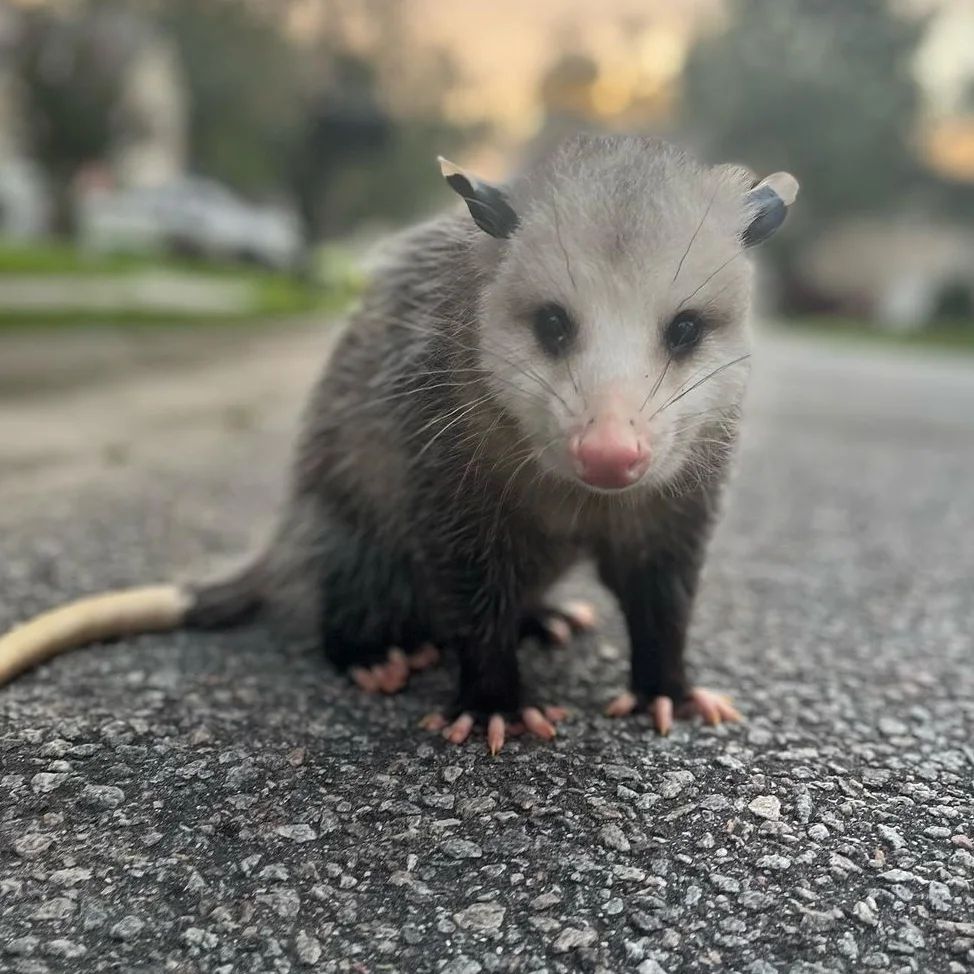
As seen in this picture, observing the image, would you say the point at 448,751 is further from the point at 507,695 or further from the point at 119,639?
the point at 119,639

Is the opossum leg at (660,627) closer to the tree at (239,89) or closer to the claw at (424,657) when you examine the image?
the claw at (424,657)

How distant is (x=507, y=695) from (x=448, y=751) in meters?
0.15


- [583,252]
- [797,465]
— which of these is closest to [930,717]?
[583,252]

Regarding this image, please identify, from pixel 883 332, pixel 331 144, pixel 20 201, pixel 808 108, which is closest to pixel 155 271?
pixel 331 144

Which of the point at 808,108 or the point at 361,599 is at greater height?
the point at 808,108

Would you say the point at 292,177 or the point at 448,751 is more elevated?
the point at 292,177

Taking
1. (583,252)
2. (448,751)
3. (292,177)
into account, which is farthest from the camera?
(292,177)

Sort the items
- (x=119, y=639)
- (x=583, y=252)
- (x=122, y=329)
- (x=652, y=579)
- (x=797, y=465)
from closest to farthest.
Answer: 1. (x=583, y=252)
2. (x=652, y=579)
3. (x=119, y=639)
4. (x=797, y=465)
5. (x=122, y=329)

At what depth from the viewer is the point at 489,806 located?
5.01ft

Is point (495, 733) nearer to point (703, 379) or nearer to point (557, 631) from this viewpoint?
point (557, 631)

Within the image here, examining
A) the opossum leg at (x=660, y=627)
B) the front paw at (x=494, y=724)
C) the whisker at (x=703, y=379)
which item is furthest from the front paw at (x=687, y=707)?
the whisker at (x=703, y=379)

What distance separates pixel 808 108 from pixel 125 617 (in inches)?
758

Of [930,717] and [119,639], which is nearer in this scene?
[930,717]

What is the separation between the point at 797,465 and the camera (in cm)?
472
